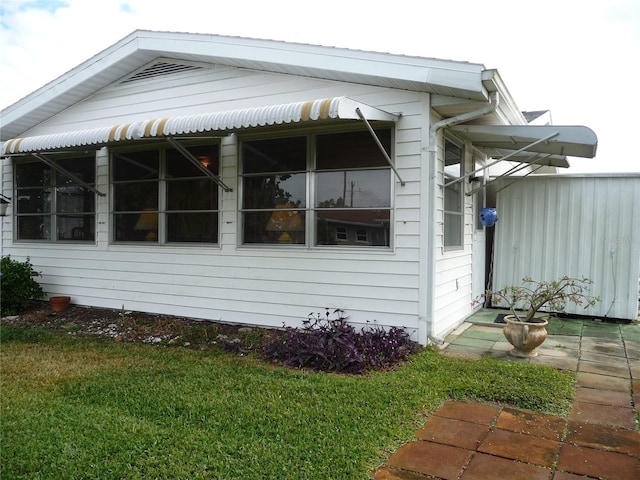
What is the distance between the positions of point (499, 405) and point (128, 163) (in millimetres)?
5971

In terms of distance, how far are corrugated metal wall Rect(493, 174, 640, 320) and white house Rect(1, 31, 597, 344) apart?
0.42 metres

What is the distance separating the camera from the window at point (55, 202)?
24.3 ft

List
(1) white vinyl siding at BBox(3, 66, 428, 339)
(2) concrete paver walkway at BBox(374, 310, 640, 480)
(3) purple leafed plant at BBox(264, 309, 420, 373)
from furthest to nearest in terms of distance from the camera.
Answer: (1) white vinyl siding at BBox(3, 66, 428, 339), (3) purple leafed plant at BBox(264, 309, 420, 373), (2) concrete paver walkway at BBox(374, 310, 640, 480)

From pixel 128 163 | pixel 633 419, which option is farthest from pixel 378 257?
pixel 128 163

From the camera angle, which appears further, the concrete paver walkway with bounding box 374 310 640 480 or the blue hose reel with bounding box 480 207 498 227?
the blue hose reel with bounding box 480 207 498 227

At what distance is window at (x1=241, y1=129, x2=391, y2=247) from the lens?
527 cm

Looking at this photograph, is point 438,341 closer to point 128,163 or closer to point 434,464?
point 434,464

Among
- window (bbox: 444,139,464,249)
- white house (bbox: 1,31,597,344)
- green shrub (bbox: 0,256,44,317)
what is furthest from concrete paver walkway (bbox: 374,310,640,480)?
green shrub (bbox: 0,256,44,317)

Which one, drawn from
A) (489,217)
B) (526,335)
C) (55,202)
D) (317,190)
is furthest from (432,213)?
(55,202)

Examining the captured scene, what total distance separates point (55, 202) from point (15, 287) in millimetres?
1516

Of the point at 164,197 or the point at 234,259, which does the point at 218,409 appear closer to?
the point at 234,259

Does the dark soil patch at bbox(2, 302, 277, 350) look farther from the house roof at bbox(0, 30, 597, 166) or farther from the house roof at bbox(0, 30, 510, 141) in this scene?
the house roof at bbox(0, 30, 510, 141)

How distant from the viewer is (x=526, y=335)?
4551mm

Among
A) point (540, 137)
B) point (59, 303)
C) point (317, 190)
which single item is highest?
point (540, 137)
